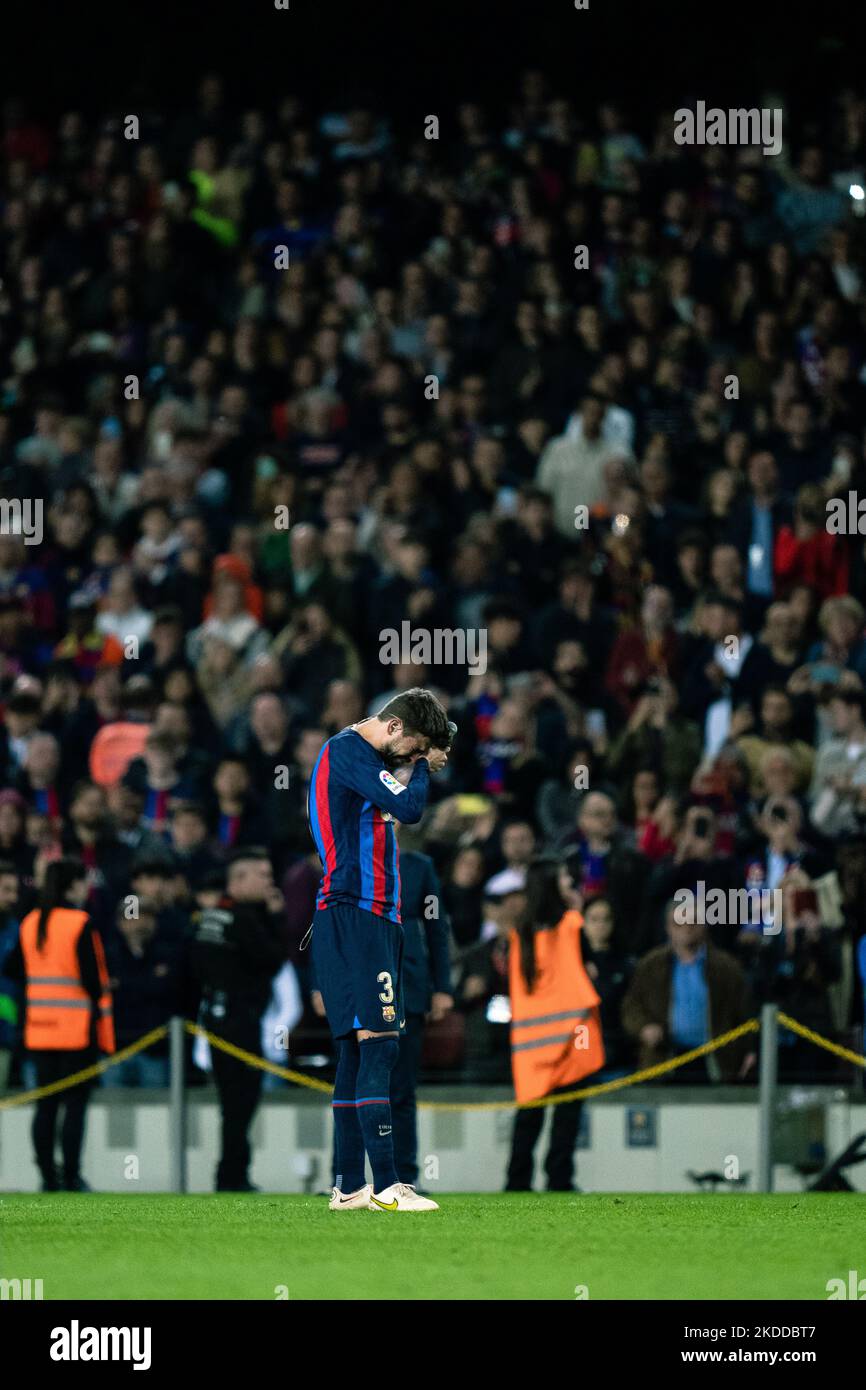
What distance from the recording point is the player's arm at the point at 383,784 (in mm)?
8742

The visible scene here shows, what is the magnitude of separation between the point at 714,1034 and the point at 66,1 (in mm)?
14659

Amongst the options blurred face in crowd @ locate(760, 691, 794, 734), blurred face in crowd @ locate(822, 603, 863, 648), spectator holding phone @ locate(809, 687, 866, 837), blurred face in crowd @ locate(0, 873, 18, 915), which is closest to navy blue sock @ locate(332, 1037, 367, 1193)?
blurred face in crowd @ locate(0, 873, 18, 915)

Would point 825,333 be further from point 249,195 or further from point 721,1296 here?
point 721,1296

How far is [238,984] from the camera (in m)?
13.8

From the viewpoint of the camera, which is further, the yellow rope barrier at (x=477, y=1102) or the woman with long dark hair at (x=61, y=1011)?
the woman with long dark hair at (x=61, y=1011)

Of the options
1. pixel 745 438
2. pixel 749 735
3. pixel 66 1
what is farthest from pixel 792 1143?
pixel 66 1

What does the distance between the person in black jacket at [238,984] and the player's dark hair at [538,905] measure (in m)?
1.61

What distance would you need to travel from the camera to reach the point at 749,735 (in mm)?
15805

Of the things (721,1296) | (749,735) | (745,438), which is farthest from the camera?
(745,438)

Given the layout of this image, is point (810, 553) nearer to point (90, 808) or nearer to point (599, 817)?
point (599, 817)

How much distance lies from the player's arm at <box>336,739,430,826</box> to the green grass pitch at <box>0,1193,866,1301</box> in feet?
4.88

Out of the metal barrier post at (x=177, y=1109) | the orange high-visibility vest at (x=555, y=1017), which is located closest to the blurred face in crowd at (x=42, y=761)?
the metal barrier post at (x=177, y=1109)

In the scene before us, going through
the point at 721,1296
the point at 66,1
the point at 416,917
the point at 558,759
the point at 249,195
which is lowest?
the point at 721,1296

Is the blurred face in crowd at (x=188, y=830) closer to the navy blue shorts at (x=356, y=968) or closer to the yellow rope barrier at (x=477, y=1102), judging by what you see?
the yellow rope barrier at (x=477, y=1102)
